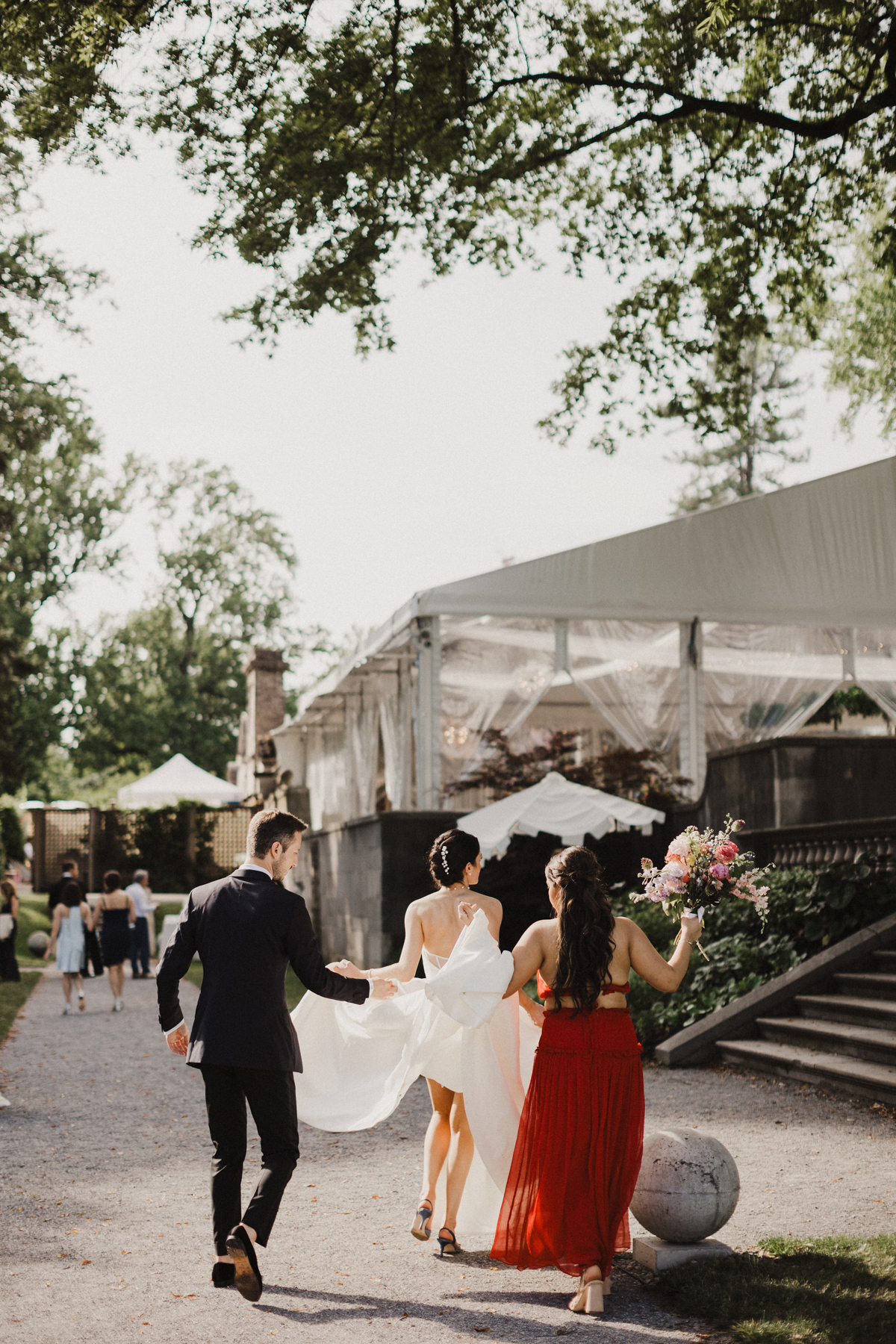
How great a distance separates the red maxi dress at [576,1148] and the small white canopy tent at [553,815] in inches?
382

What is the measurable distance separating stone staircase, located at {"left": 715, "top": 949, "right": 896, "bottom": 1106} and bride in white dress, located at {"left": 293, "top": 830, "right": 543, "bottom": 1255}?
14.4ft

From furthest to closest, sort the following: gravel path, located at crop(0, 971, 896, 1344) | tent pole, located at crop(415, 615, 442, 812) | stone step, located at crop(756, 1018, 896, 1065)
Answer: tent pole, located at crop(415, 615, 442, 812) → stone step, located at crop(756, 1018, 896, 1065) → gravel path, located at crop(0, 971, 896, 1344)

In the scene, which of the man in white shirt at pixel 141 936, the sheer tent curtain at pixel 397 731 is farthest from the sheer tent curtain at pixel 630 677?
the man in white shirt at pixel 141 936

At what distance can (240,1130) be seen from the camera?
5309 millimetres

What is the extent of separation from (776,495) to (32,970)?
1455 cm

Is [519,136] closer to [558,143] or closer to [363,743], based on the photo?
[558,143]

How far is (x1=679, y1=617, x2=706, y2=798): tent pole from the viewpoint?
18.3 meters

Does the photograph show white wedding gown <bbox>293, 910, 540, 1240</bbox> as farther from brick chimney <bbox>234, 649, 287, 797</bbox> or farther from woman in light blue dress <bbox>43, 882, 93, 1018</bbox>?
brick chimney <bbox>234, 649, 287, 797</bbox>

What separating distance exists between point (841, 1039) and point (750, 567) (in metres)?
9.58

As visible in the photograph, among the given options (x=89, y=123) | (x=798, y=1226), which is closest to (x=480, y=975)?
(x=798, y=1226)

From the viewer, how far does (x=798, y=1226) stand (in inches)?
241

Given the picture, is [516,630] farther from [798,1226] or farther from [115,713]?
[115,713]

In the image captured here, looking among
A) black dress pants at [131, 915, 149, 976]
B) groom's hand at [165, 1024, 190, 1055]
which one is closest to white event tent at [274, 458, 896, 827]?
black dress pants at [131, 915, 149, 976]

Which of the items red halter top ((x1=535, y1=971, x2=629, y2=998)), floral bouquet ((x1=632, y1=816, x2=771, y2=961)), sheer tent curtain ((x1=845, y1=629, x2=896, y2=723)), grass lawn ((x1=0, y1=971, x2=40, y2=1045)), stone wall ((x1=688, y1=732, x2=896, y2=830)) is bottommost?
grass lawn ((x1=0, y1=971, x2=40, y2=1045))
